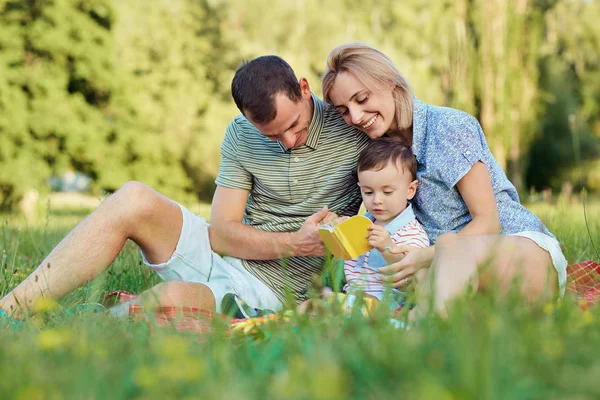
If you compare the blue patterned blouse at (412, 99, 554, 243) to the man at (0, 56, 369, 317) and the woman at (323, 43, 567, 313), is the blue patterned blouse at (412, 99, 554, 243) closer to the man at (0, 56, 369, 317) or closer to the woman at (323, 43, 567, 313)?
the woman at (323, 43, 567, 313)

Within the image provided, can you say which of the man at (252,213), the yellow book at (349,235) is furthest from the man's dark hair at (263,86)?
the yellow book at (349,235)

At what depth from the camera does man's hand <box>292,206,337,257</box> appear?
2984 millimetres

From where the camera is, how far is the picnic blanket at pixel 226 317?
2.04 m

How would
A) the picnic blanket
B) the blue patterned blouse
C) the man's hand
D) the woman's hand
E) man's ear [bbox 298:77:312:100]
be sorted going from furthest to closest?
man's ear [bbox 298:77:312:100], the man's hand, the blue patterned blouse, the woman's hand, the picnic blanket

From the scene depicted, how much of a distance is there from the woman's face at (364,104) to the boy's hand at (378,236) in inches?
18.6

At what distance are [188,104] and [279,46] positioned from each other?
3403mm

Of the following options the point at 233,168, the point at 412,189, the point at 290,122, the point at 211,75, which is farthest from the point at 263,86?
the point at 211,75

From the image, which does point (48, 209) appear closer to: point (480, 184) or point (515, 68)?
point (480, 184)

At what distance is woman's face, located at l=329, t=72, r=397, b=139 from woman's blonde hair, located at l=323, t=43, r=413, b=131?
0.02m

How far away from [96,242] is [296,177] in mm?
934

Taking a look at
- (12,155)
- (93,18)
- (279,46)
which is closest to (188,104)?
(279,46)

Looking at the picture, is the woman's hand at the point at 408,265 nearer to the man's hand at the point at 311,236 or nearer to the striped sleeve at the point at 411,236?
the striped sleeve at the point at 411,236

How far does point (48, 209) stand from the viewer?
3.96 metres

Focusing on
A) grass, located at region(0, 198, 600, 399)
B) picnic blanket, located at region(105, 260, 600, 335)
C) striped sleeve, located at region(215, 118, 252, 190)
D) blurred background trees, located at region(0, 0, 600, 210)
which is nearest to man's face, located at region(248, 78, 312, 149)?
striped sleeve, located at region(215, 118, 252, 190)
